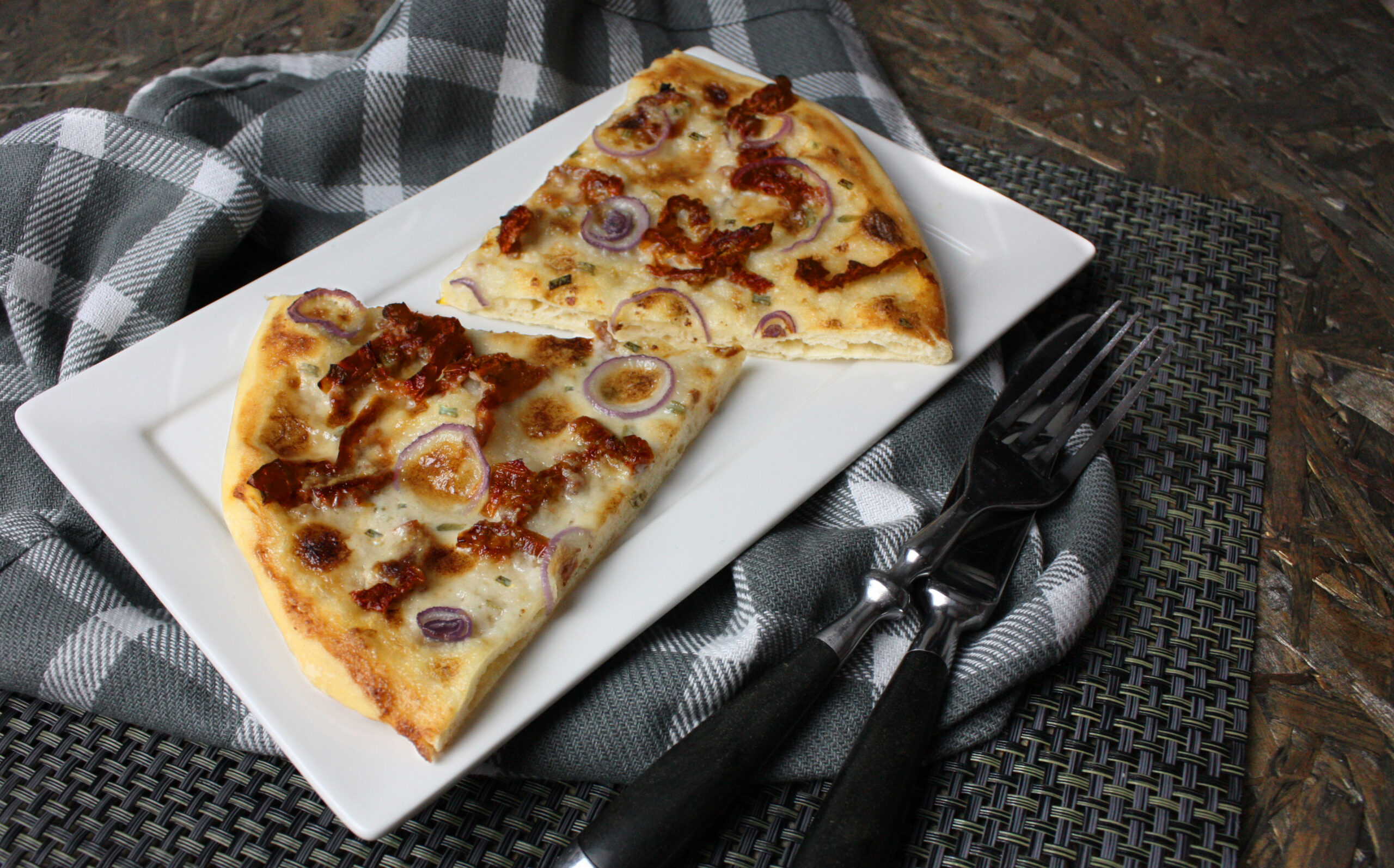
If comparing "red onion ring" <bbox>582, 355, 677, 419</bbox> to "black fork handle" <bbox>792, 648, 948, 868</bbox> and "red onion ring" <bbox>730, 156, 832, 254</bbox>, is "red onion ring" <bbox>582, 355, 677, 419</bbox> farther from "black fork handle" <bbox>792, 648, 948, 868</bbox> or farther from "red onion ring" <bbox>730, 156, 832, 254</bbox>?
"black fork handle" <bbox>792, 648, 948, 868</bbox>

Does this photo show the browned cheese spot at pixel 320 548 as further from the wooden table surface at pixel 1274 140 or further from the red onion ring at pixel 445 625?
the wooden table surface at pixel 1274 140

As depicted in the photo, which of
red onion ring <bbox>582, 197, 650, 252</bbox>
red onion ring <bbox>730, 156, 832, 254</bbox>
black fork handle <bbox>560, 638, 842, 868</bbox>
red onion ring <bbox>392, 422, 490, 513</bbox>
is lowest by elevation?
black fork handle <bbox>560, 638, 842, 868</bbox>

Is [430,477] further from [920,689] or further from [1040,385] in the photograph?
[1040,385]

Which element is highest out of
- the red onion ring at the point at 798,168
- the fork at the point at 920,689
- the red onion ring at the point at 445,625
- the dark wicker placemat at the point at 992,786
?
the red onion ring at the point at 798,168

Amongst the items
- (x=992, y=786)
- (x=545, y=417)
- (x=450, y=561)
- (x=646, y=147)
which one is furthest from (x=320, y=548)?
(x=646, y=147)

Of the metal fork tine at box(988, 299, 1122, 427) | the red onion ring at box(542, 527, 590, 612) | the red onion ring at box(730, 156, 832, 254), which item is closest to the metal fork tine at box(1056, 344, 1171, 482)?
the metal fork tine at box(988, 299, 1122, 427)

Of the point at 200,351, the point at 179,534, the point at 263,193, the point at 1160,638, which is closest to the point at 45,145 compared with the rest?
the point at 263,193

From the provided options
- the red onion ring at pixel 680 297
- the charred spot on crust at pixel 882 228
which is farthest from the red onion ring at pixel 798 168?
the red onion ring at pixel 680 297
